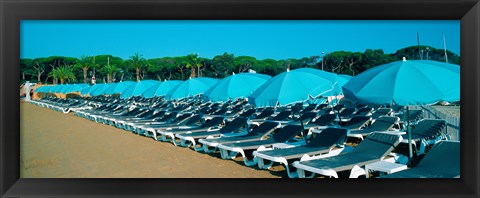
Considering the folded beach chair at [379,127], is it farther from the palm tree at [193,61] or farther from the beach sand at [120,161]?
the palm tree at [193,61]

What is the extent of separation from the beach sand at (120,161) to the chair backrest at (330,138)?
0.82 metres

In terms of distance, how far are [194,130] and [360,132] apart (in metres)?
3.46

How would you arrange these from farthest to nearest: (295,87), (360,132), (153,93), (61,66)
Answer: (61,66) → (153,93) → (360,132) → (295,87)

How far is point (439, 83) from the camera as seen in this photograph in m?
3.72

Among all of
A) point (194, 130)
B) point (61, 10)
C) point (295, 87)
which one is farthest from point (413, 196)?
point (194, 130)

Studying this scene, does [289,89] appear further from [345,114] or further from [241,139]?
[345,114]

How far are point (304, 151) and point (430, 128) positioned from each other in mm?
2753

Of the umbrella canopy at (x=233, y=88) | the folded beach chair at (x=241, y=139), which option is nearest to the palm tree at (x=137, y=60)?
the umbrella canopy at (x=233, y=88)

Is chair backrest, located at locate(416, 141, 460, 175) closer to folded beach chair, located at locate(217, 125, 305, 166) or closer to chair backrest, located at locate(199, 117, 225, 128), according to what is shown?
folded beach chair, located at locate(217, 125, 305, 166)

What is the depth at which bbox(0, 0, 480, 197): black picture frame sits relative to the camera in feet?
12.0

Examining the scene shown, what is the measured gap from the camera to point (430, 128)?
647 centimetres

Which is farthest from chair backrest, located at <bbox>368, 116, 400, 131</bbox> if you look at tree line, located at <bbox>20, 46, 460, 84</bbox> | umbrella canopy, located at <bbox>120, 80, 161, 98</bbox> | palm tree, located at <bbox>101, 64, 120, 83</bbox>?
palm tree, located at <bbox>101, 64, 120, 83</bbox>

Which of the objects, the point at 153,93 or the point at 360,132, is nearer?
the point at 360,132
